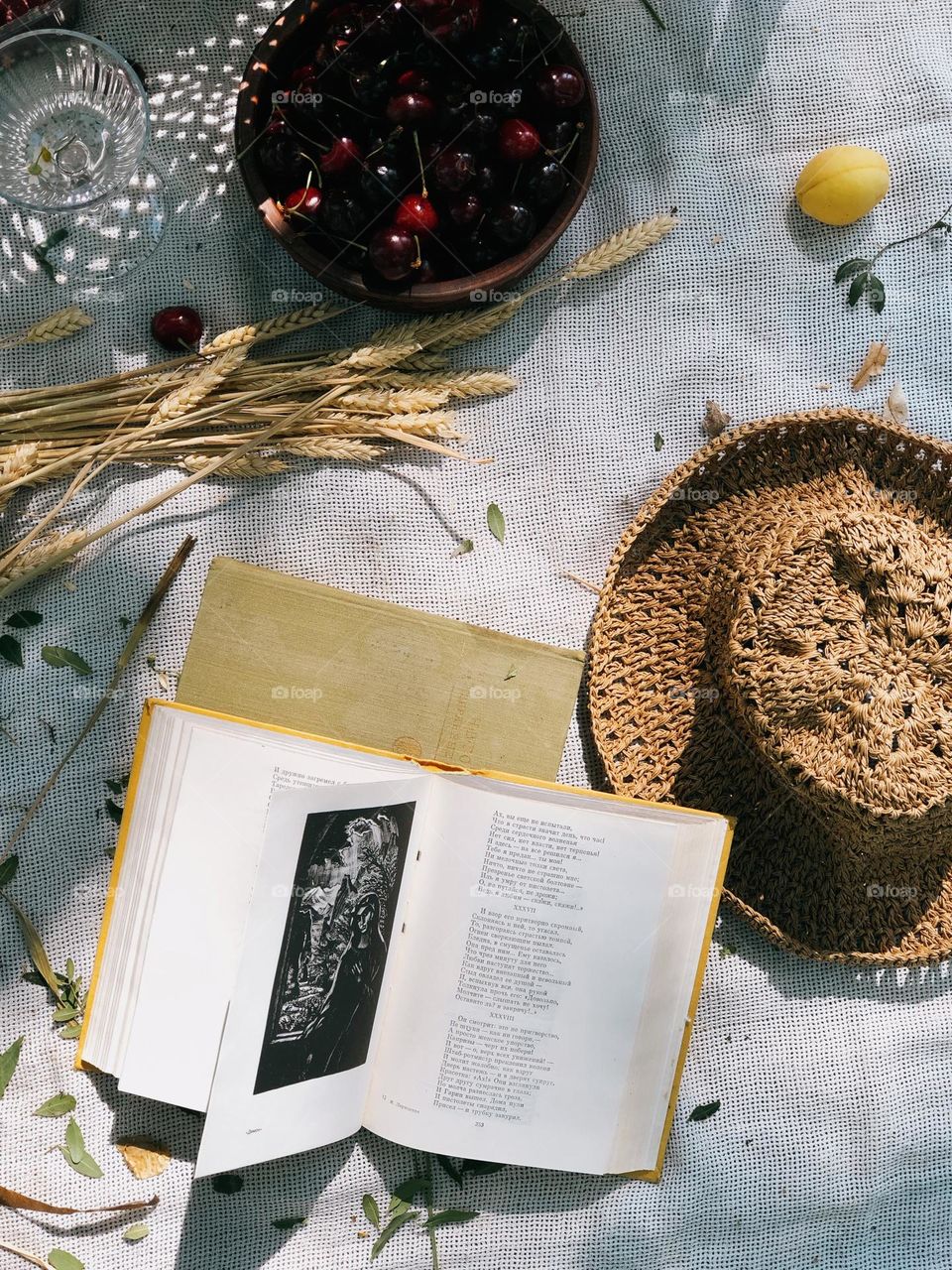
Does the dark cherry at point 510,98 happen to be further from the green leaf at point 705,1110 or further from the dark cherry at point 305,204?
the green leaf at point 705,1110

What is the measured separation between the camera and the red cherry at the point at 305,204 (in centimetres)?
100

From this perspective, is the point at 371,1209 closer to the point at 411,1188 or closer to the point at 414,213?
the point at 411,1188

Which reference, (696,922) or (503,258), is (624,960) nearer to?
(696,922)

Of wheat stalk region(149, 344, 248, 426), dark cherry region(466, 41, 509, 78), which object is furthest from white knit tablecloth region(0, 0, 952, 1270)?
A: dark cherry region(466, 41, 509, 78)

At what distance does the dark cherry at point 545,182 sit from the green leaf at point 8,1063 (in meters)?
1.05

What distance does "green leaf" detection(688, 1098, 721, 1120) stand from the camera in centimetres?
113

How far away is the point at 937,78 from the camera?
1184 millimetres

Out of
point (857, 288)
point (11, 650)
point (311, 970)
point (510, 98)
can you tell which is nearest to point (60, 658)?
point (11, 650)

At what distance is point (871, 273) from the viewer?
118cm

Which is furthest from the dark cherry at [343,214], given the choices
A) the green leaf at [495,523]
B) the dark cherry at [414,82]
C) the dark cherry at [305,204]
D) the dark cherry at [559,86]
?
the green leaf at [495,523]

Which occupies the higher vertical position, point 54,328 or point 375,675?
point 54,328

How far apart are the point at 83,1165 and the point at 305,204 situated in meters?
1.04

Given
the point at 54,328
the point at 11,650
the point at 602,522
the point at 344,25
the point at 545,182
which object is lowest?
the point at 11,650

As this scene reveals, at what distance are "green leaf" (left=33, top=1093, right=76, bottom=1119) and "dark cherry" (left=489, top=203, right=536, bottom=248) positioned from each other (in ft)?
3.36
